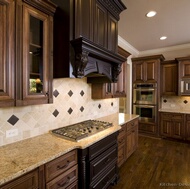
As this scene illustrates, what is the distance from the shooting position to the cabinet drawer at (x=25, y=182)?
1.01 metres

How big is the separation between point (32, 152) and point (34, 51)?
3.29ft

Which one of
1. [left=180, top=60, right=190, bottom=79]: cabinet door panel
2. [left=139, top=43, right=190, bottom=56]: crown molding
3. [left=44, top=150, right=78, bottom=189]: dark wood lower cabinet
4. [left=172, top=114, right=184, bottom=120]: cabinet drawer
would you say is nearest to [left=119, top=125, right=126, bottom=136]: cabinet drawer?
[left=44, top=150, right=78, bottom=189]: dark wood lower cabinet

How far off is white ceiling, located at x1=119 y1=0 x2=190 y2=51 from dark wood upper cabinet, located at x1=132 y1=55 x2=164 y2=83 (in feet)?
1.63

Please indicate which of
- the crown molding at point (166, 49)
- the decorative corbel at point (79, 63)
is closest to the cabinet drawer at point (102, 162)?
the decorative corbel at point (79, 63)

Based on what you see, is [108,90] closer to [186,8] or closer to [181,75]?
[186,8]

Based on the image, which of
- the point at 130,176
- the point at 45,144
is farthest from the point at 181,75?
the point at 45,144

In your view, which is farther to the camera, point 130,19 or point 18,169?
point 130,19

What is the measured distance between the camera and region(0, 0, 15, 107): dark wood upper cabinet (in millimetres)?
1171

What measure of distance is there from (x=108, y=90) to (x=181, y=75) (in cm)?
261

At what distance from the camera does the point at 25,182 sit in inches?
43.2

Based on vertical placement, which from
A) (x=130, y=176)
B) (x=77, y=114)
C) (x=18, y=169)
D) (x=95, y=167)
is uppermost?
(x=77, y=114)

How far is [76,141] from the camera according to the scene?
1602 millimetres

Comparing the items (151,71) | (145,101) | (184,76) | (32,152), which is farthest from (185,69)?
(32,152)

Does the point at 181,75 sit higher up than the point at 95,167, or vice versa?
the point at 181,75
